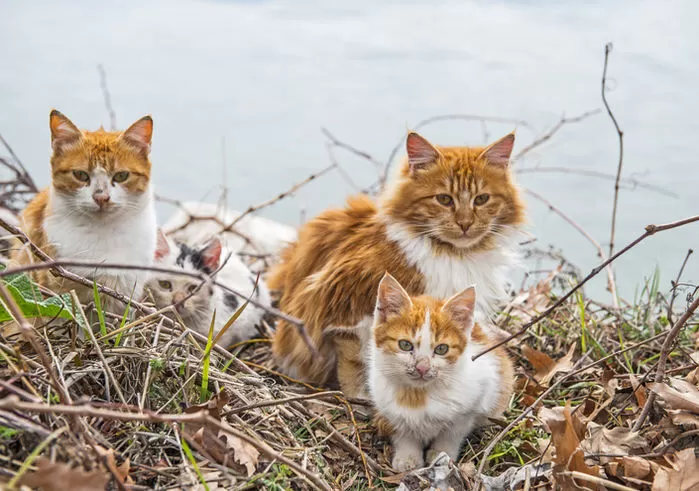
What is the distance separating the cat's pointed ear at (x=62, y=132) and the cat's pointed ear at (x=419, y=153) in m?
1.10

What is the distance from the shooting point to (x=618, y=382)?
2.26 metres

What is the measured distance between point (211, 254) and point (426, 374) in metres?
1.20

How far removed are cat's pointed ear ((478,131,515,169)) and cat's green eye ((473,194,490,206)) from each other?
0.13 metres

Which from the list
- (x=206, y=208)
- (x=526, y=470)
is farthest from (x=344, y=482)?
(x=206, y=208)

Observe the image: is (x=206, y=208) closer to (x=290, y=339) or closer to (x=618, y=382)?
(x=290, y=339)

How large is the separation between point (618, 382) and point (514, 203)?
27.2 inches

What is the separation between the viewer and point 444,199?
234cm

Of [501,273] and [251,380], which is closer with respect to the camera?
[251,380]

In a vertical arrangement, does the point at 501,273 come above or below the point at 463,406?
above

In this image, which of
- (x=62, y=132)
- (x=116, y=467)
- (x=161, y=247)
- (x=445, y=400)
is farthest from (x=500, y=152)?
(x=116, y=467)

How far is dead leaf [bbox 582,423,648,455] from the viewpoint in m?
1.81

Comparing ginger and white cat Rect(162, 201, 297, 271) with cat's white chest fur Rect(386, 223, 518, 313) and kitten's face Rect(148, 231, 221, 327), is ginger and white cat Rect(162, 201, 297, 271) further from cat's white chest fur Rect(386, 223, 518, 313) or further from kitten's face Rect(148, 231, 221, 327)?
cat's white chest fur Rect(386, 223, 518, 313)

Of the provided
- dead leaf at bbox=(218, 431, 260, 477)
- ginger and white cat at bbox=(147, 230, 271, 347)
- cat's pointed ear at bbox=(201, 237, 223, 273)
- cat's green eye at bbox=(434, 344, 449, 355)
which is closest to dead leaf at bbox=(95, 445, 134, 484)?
dead leaf at bbox=(218, 431, 260, 477)

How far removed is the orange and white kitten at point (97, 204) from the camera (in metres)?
2.23
